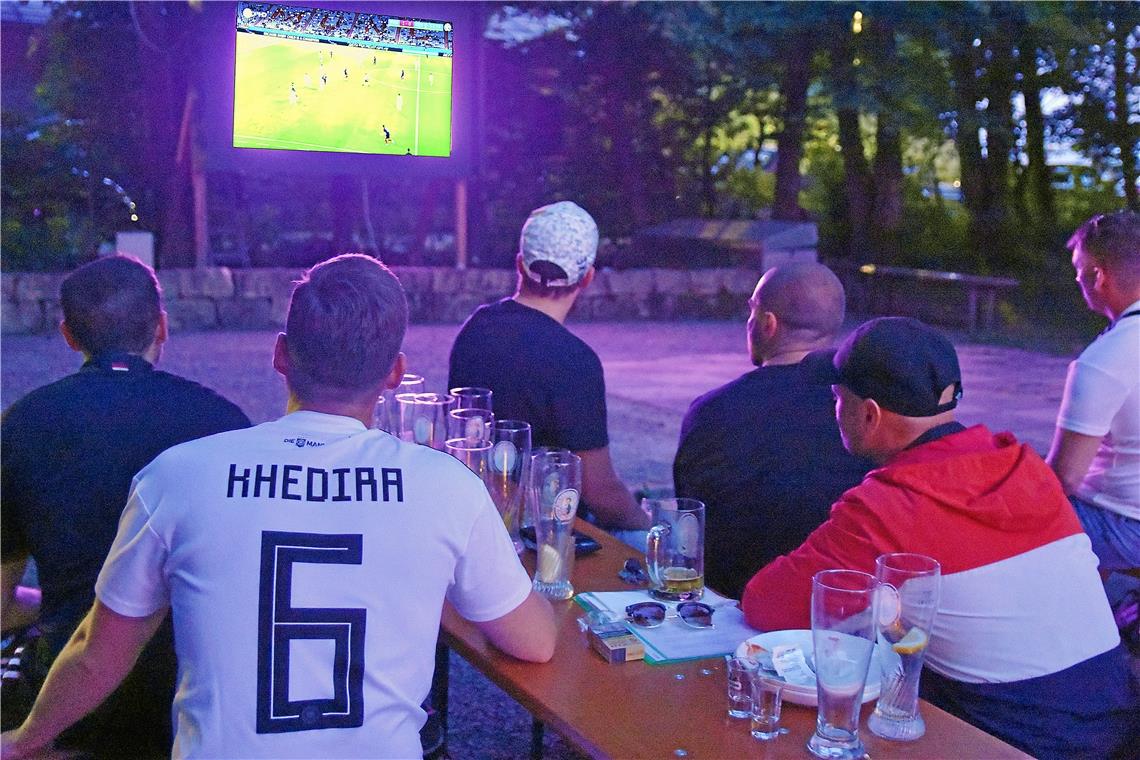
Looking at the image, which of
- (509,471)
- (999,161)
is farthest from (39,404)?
(999,161)

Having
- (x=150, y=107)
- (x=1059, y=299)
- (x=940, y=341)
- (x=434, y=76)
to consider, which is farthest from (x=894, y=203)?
(x=940, y=341)

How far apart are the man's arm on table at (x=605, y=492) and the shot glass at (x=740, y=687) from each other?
1.35 m

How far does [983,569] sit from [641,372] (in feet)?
25.4

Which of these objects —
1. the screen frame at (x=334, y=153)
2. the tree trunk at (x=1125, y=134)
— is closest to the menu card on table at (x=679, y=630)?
the screen frame at (x=334, y=153)

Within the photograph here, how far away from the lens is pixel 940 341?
1976 millimetres

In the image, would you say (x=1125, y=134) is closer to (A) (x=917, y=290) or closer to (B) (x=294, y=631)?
(A) (x=917, y=290)

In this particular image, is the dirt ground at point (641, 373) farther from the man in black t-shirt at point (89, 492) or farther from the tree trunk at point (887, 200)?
the man in black t-shirt at point (89, 492)

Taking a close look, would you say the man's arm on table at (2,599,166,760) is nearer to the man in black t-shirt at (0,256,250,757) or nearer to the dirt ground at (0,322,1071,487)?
the man in black t-shirt at (0,256,250,757)

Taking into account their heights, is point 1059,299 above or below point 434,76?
below

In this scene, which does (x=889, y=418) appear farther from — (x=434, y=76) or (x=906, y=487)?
(x=434, y=76)

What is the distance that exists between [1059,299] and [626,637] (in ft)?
45.1

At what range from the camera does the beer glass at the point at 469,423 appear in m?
2.54

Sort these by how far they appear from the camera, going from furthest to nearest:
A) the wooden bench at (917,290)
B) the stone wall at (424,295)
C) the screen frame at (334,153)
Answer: the wooden bench at (917,290), the stone wall at (424,295), the screen frame at (334,153)

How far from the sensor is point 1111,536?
10.5 feet
